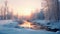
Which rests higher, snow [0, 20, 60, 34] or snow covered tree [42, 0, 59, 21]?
snow covered tree [42, 0, 59, 21]

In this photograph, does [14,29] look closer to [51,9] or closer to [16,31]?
[16,31]

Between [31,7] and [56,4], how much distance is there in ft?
1.07

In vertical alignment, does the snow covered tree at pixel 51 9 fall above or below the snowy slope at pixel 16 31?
above

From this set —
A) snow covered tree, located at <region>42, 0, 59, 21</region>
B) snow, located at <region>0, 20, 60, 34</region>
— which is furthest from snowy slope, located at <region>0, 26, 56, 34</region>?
snow covered tree, located at <region>42, 0, 59, 21</region>

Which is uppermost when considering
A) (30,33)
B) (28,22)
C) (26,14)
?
(26,14)

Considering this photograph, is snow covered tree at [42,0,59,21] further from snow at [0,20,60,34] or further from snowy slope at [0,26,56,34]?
snowy slope at [0,26,56,34]

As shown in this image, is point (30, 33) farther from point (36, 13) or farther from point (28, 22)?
point (36, 13)

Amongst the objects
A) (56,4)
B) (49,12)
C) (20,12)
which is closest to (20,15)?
(20,12)

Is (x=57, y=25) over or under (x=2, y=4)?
under

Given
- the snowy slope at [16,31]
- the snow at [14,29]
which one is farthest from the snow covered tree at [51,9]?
the snowy slope at [16,31]

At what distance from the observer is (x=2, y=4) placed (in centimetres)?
143

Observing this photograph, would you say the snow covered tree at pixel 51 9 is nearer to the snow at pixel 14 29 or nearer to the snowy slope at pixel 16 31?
the snow at pixel 14 29

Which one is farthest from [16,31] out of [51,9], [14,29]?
[51,9]

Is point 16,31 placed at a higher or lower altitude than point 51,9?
lower
